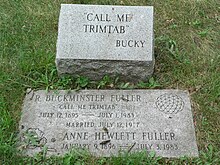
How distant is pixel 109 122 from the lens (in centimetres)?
346

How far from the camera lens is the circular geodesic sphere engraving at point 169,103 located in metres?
3.56

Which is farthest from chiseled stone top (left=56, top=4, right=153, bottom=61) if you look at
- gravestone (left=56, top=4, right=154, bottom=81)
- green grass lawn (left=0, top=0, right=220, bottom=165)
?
green grass lawn (left=0, top=0, right=220, bottom=165)

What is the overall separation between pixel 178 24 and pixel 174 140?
1.65m

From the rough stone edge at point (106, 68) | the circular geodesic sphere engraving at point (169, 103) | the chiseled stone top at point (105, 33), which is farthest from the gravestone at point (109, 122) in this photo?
Answer: the chiseled stone top at point (105, 33)

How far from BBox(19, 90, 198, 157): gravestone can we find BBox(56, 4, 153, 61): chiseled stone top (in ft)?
1.13

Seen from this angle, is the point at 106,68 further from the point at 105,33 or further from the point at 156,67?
the point at 156,67

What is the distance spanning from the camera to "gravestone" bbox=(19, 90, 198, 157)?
129 inches

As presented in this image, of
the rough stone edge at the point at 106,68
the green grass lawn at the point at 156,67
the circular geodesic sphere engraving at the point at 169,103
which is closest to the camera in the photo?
the green grass lawn at the point at 156,67

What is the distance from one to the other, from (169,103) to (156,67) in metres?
0.52

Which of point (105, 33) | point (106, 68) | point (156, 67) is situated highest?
point (105, 33)

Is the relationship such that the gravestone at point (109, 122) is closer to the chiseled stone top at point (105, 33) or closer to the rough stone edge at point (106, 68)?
the rough stone edge at point (106, 68)

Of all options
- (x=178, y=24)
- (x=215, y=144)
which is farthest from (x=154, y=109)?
(x=178, y=24)

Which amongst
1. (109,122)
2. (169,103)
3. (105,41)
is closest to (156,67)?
(169,103)

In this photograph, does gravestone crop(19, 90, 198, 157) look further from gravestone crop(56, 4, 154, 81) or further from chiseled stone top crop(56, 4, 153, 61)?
chiseled stone top crop(56, 4, 153, 61)
